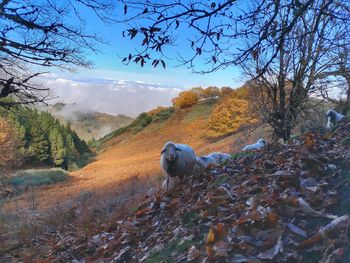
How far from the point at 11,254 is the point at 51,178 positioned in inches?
1109

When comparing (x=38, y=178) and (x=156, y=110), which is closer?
(x=38, y=178)

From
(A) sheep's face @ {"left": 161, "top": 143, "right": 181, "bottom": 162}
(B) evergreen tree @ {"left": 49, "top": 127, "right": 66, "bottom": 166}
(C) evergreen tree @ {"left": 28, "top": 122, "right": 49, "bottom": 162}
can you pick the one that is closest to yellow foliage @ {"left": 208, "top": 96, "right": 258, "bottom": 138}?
(B) evergreen tree @ {"left": 49, "top": 127, "right": 66, "bottom": 166}

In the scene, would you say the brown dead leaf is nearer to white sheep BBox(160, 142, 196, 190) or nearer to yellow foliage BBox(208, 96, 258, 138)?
white sheep BBox(160, 142, 196, 190)

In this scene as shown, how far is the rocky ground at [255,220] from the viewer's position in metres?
3.56

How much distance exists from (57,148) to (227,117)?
29089 millimetres

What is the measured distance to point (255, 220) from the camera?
412cm

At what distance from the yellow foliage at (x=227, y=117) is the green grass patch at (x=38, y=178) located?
618 inches

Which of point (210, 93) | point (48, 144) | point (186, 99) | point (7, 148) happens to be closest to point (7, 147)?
point (7, 148)

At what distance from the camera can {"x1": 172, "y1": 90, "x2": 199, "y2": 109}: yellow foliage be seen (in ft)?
179

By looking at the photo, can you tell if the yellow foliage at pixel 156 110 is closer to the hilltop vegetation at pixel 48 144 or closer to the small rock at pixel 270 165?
the hilltop vegetation at pixel 48 144

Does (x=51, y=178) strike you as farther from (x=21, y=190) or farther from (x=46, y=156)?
(x=46, y=156)

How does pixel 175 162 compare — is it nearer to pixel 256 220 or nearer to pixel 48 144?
pixel 256 220

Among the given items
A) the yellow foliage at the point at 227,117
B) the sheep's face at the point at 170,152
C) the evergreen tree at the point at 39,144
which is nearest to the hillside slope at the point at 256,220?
the sheep's face at the point at 170,152

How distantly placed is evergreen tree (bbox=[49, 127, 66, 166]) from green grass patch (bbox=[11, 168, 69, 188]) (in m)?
17.5
